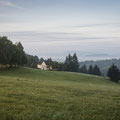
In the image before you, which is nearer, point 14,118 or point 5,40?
point 14,118

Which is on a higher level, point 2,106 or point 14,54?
point 14,54

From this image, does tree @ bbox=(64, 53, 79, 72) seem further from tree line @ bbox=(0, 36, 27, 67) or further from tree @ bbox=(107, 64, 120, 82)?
tree line @ bbox=(0, 36, 27, 67)

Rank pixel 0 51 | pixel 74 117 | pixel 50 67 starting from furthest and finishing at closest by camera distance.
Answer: pixel 50 67 → pixel 0 51 → pixel 74 117

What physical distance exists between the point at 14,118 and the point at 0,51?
5243 centimetres

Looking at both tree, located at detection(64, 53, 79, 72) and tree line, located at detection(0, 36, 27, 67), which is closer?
tree line, located at detection(0, 36, 27, 67)

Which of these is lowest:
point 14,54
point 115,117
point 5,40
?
point 115,117

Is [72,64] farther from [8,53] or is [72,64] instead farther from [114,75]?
[8,53]

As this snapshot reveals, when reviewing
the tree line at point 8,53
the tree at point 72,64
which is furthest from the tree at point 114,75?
the tree line at point 8,53

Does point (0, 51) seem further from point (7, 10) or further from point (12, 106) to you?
point (12, 106)

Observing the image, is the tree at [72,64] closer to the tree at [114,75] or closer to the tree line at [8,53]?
the tree at [114,75]

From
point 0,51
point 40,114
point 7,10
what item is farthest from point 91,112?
point 0,51

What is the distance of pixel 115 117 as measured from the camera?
8953 millimetres

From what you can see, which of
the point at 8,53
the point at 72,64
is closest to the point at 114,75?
the point at 72,64

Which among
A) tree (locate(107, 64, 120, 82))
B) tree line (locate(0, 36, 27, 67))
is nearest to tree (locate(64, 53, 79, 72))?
tree (locate(107, 64, 120, 82))
